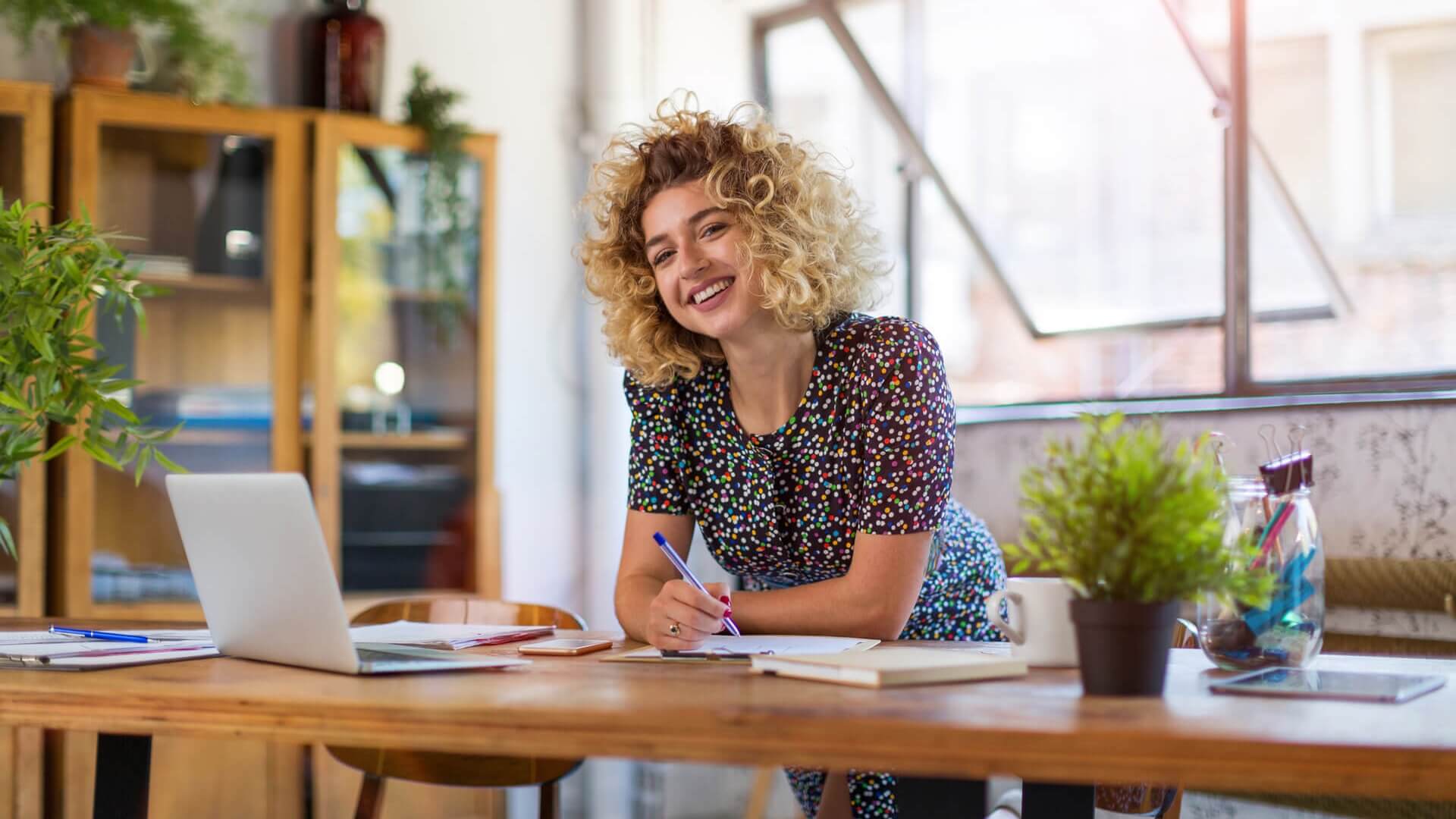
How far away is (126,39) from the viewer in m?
3.12

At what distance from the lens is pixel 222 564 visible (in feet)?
4.46

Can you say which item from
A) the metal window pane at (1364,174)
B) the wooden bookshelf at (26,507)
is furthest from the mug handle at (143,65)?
the metal window pane at (1364,174)

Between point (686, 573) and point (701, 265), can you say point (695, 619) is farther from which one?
point (701, 265)

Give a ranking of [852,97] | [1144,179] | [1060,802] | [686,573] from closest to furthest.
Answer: [1060,802] → [686,573] → [1144,179] → [852,97]

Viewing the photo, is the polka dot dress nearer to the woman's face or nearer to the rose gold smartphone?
the woman's face

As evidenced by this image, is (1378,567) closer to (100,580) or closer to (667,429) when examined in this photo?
(667,429)

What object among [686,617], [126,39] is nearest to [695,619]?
[686,617]

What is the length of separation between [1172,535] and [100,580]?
2.76m

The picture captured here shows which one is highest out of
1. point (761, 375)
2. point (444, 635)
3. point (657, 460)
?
point (761, 375)

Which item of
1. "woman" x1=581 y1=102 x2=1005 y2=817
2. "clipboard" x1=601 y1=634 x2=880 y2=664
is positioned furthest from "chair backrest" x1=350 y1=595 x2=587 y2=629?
"clipboard" x1=601 y1=634 x2=880 y2=664

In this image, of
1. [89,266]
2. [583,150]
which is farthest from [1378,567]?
[583,150]

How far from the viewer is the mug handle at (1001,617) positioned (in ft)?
4.14

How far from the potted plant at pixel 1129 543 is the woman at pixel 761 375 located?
2.12ft

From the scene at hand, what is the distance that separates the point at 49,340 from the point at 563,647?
73cm
